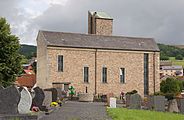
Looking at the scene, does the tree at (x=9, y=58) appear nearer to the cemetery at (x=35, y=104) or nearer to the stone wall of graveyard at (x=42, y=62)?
the cemetery at (x=35, y=104)

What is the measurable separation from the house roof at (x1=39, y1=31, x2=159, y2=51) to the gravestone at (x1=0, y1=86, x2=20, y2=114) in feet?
159

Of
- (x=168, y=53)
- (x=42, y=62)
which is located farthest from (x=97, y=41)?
(x=168, y=53)

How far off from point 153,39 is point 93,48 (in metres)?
13.2

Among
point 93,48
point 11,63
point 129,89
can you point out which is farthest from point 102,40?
point 11,63

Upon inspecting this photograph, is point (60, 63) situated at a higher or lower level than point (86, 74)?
higher

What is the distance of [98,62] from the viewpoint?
69938 millimetres

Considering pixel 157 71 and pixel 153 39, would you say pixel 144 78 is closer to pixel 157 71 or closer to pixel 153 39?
pixel 157 71

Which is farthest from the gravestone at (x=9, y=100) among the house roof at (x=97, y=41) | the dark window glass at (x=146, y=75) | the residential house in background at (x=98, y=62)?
the dark window glass at (x=146, y=75)

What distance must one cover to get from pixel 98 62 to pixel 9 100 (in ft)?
172

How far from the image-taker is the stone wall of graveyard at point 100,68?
218 feet

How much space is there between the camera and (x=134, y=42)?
2965 inches

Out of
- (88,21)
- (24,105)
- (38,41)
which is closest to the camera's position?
(24,105)

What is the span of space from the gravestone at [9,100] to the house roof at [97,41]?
48.3m

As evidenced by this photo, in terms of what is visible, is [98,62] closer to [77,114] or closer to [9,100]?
[77,114]
